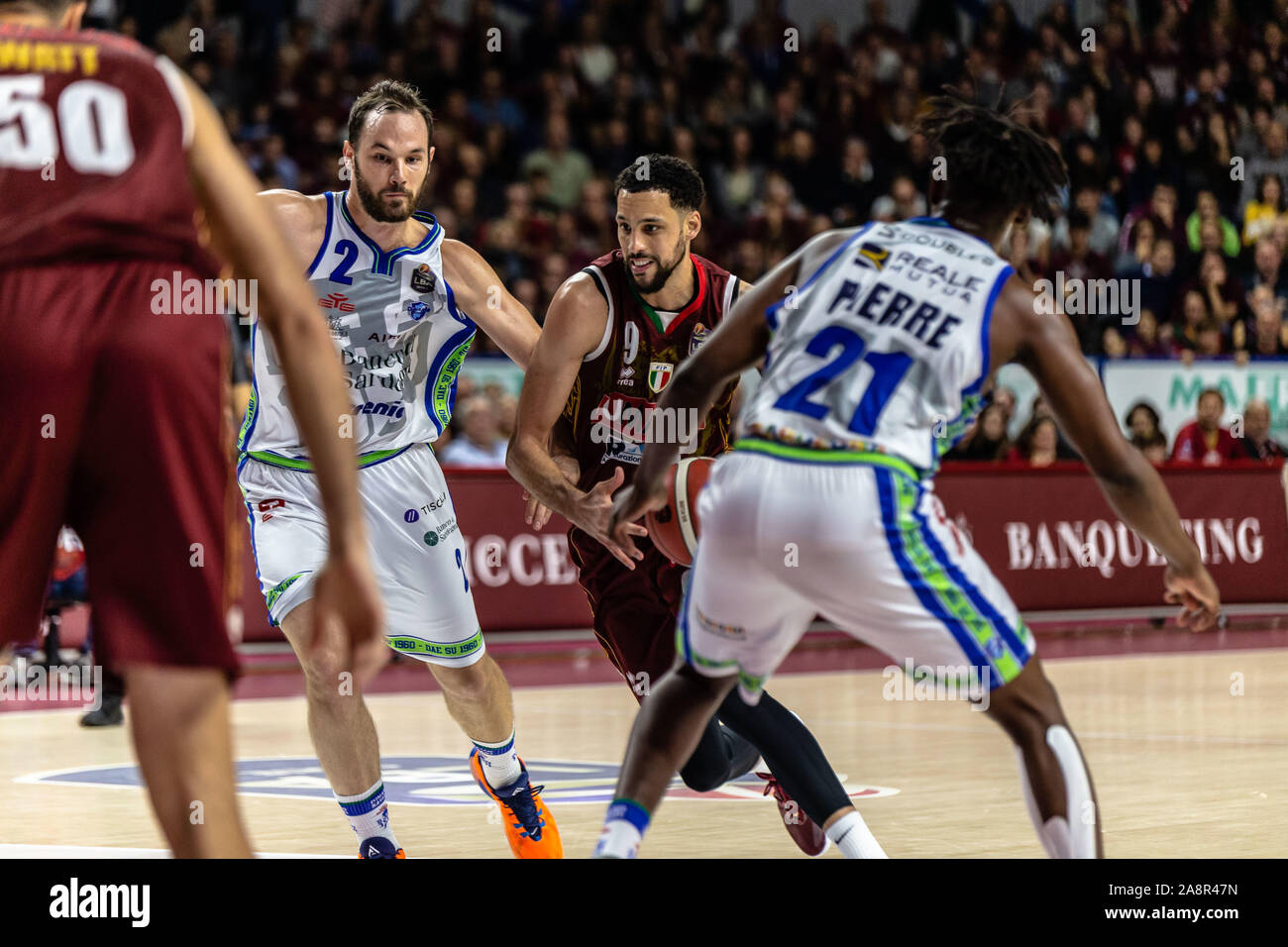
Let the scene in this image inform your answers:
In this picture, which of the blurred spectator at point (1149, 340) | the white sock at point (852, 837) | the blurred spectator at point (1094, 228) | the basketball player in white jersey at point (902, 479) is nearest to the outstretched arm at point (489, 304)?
the white sock at point (852, 837)

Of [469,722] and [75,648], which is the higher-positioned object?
[469,722]

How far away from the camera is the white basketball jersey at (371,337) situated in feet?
19.0

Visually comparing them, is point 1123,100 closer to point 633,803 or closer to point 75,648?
point 75,648

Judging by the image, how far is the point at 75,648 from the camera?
11.9 meters

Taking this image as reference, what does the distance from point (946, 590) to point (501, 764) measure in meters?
2.42

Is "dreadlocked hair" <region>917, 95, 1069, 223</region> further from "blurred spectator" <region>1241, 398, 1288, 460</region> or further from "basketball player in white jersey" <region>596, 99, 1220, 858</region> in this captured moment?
"blurred spectator" <region>1241, 398, 1288, 460</region>

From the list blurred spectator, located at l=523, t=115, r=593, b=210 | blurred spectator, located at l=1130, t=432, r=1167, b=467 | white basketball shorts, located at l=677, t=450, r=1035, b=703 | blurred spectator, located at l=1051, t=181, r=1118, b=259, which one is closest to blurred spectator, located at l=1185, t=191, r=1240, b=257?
blurred spectator, located at l=1051, t=181, r=1118, b=259

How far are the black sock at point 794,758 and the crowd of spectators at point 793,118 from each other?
413 inches

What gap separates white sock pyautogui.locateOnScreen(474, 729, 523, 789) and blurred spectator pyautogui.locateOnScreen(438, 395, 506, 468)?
7711 mm

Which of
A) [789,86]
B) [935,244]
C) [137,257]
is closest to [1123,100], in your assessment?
[789,86]

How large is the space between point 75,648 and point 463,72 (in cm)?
864

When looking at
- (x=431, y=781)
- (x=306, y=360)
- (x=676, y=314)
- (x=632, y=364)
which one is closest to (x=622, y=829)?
(x=306, y=360)

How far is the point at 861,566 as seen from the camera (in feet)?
12.6

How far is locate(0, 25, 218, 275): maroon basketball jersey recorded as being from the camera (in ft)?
9.29
